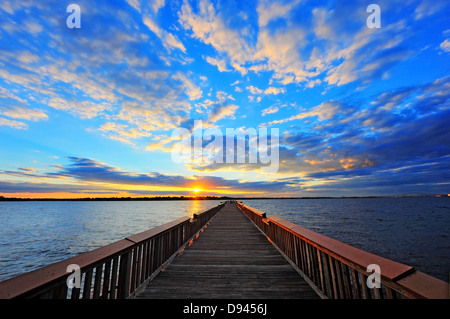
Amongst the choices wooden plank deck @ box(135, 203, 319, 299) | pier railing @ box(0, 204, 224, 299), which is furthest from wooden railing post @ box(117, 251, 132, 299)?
wooden plank deck @ box(135, 203, 319, 299)

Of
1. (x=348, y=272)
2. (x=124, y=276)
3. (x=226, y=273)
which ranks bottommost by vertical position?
(x=226, y=273)

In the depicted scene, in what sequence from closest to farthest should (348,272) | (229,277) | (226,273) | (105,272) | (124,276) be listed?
(105,272) < (348,272) < (124,276) < (229,277) < (226,273)

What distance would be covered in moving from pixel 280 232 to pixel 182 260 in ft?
9.80

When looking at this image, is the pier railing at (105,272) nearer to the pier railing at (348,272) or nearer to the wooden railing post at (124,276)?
the wooden railing post at (124,276)

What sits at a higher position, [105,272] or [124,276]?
[105,272]

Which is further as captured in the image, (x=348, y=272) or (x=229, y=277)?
(x=229, y=277)

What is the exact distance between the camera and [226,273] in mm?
4469

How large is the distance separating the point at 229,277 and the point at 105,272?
259 centimetres

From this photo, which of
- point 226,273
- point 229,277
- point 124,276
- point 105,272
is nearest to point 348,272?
point 229,277

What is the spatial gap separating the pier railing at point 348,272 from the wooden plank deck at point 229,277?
298mm

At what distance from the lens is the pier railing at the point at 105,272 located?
162 cm

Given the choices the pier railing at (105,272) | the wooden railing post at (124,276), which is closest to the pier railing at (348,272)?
the pier railing at (105,272)

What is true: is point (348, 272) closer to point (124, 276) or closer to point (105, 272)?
point (105, 272)

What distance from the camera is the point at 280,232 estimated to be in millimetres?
6203
